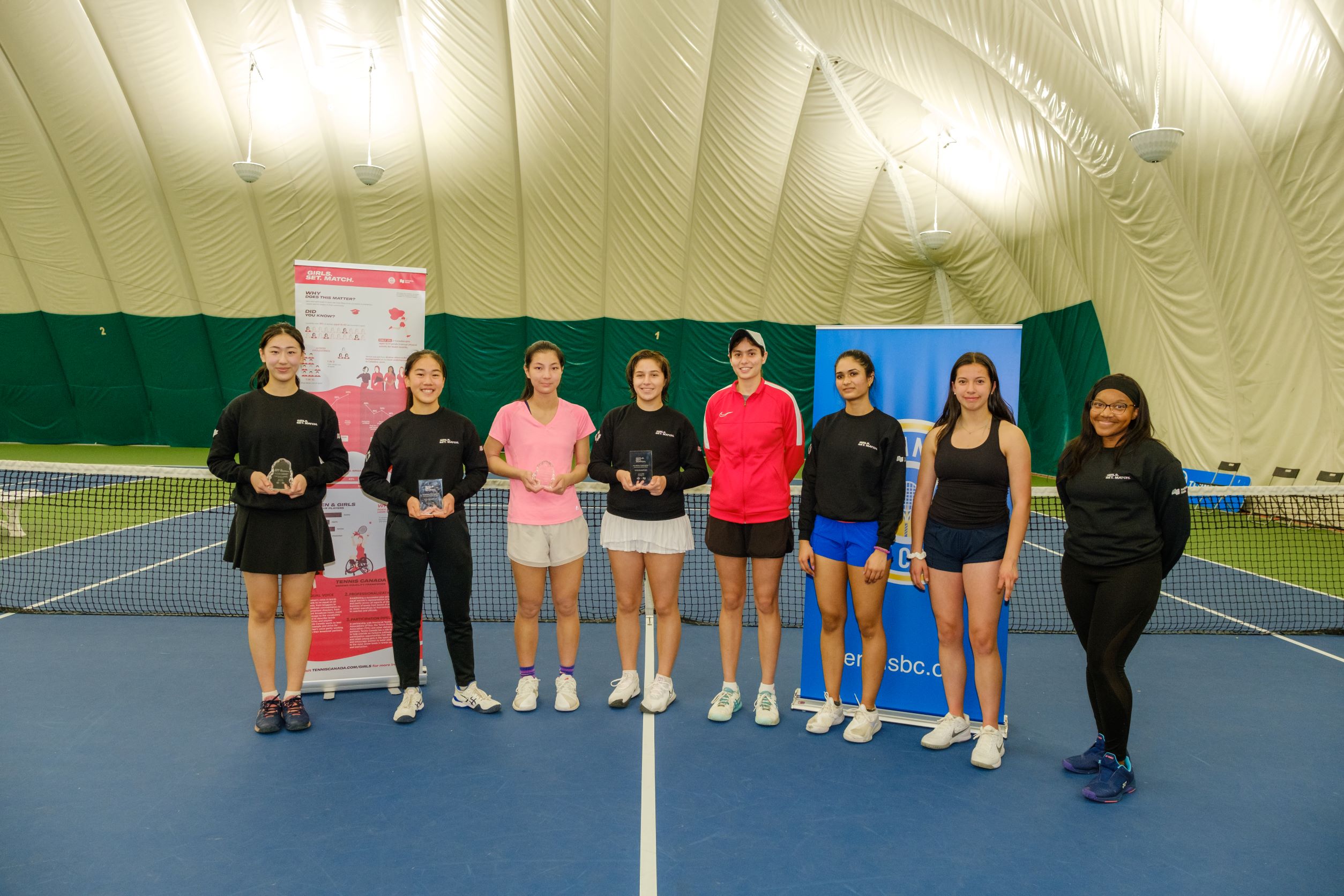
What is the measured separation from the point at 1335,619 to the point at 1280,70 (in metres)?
6.06

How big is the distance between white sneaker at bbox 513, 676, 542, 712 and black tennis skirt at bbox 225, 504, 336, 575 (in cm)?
124

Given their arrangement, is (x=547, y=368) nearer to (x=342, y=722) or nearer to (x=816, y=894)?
(x=342, y=722)

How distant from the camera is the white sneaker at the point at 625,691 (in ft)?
15.1

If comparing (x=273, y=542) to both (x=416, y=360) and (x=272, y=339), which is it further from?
(x=416, y=360)

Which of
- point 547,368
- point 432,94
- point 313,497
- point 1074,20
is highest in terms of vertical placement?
point 432,94

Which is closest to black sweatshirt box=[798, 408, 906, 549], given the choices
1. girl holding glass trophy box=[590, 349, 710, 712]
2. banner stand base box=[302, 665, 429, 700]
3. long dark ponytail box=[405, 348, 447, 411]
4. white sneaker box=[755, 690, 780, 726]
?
girl holding glass trophy box=[590, 349, 710, 712]

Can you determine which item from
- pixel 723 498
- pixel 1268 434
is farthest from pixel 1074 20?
pixel 723 498

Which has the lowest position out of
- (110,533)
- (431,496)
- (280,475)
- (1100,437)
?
(110,533)

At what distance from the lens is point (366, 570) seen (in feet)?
16.4

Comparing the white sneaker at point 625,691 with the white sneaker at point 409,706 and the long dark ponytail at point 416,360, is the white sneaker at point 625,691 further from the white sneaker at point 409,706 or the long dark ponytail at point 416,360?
the long dark ponytail at point 416,360

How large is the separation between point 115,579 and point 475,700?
176 inches

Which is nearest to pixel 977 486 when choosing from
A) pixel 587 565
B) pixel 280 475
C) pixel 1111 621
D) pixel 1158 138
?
pixel 1111 621

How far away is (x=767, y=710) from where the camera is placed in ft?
14.7

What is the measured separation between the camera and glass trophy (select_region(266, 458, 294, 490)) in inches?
161
